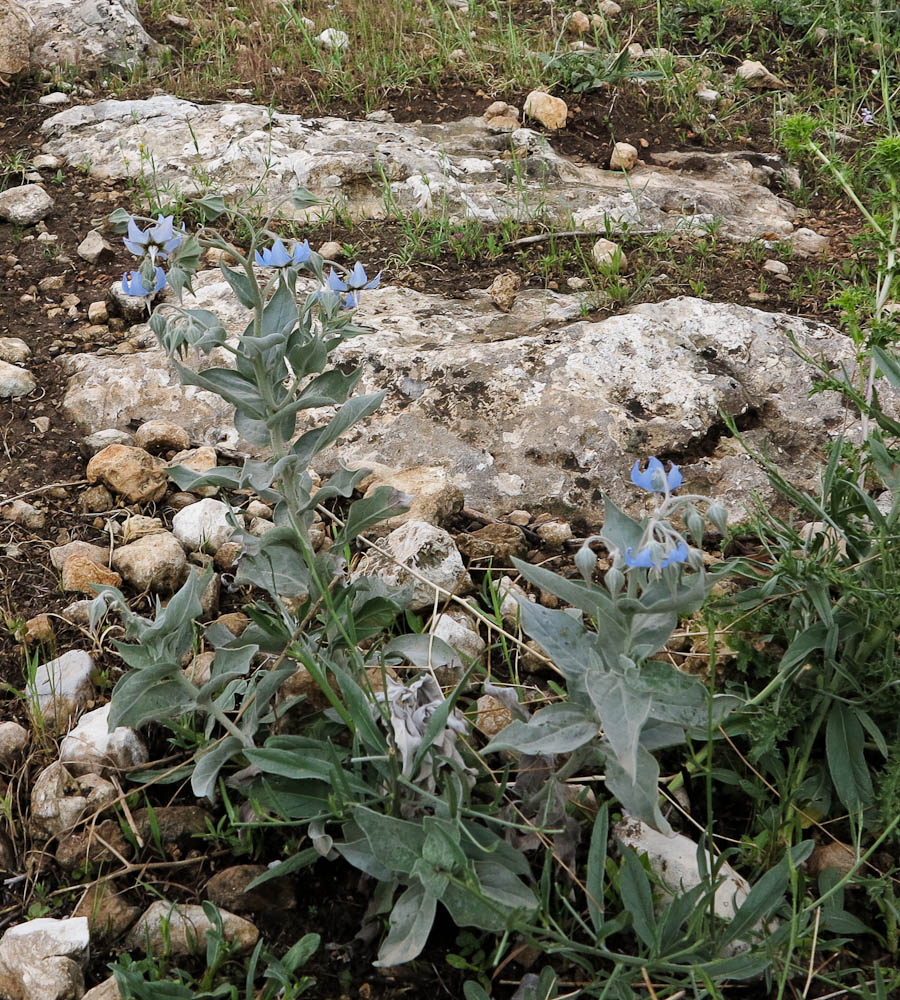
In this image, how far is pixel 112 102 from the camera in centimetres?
423

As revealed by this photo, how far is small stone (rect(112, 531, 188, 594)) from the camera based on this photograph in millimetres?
2186

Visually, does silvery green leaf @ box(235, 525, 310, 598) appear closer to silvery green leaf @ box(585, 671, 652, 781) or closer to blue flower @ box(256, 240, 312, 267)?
blue flower @ box(256, 240, 312, 267)

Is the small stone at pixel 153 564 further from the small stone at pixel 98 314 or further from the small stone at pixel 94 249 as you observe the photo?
the small stone at pixel 94 249

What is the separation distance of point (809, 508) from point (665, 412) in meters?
0.85

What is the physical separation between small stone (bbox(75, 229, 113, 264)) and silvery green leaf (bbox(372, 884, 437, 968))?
2573mm

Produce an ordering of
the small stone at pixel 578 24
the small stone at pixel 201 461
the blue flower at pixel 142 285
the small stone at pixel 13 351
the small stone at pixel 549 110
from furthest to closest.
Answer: the small stone at pixel 578 24, the small stone at pixel 549 110, the small stone at pixel 13 351, the small stone at pixel 201 461, the blue flower at pixel 142 285

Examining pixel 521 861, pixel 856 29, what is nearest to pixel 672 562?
pixel 521 861

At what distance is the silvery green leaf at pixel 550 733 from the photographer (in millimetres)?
1413

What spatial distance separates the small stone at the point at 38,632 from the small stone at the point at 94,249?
1.67 metres

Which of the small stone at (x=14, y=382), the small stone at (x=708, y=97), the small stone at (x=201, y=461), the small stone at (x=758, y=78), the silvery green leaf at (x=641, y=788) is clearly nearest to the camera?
the silvery green leaf at (x=641, y=788)

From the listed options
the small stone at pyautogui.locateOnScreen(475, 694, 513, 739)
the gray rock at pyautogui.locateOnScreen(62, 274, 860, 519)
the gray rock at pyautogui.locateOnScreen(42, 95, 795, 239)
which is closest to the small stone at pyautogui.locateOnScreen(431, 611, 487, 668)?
the small stone at pyautogui.locateOnScreen(475, 694, 513, 739)

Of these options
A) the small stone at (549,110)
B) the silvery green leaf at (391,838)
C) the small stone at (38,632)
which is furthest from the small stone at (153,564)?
the small stone at (549,110)

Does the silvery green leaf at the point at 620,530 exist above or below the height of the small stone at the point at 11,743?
above

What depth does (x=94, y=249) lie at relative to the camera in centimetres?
336
